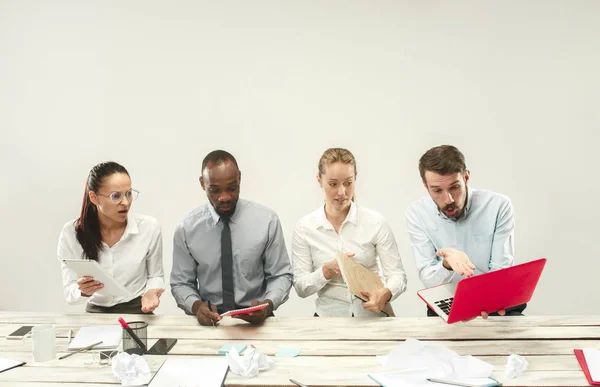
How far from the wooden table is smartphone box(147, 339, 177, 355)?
0.03 metres

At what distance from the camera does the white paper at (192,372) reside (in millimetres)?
1569

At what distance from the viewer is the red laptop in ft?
5.95

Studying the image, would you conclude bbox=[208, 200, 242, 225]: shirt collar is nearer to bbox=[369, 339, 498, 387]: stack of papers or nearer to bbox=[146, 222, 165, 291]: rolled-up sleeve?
bbox=[146, 222, 165, 291]: rolled-up sleeve

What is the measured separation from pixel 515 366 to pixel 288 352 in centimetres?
73

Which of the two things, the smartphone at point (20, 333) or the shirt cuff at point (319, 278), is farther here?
the shirt cuff at point (319, 278)

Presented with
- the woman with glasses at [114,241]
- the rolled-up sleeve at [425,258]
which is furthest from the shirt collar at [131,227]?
the rolled-up sleeve at [425,258]

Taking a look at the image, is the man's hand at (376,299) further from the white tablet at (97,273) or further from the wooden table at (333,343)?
the white tablet at (97,273)

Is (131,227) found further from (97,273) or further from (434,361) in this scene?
(434,361)

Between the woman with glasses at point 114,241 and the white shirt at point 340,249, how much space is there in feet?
2.48

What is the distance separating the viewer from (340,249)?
2812 mm

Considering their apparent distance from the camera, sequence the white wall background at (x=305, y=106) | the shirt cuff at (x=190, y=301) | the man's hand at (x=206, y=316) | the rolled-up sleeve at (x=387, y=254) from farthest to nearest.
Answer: the white wall background at (x=305, y=106) → the rolled-up sleeve at (x=387, y=254) → the shirt cuff at (x=190, y=301) → the man's hand at (x=206, y=316)

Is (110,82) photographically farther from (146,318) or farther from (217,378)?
(217,378)

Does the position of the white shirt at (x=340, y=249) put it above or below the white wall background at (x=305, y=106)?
below

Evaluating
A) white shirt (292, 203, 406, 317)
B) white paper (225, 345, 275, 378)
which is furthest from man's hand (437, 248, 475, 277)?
white paper (225, 345, 275, 378)
